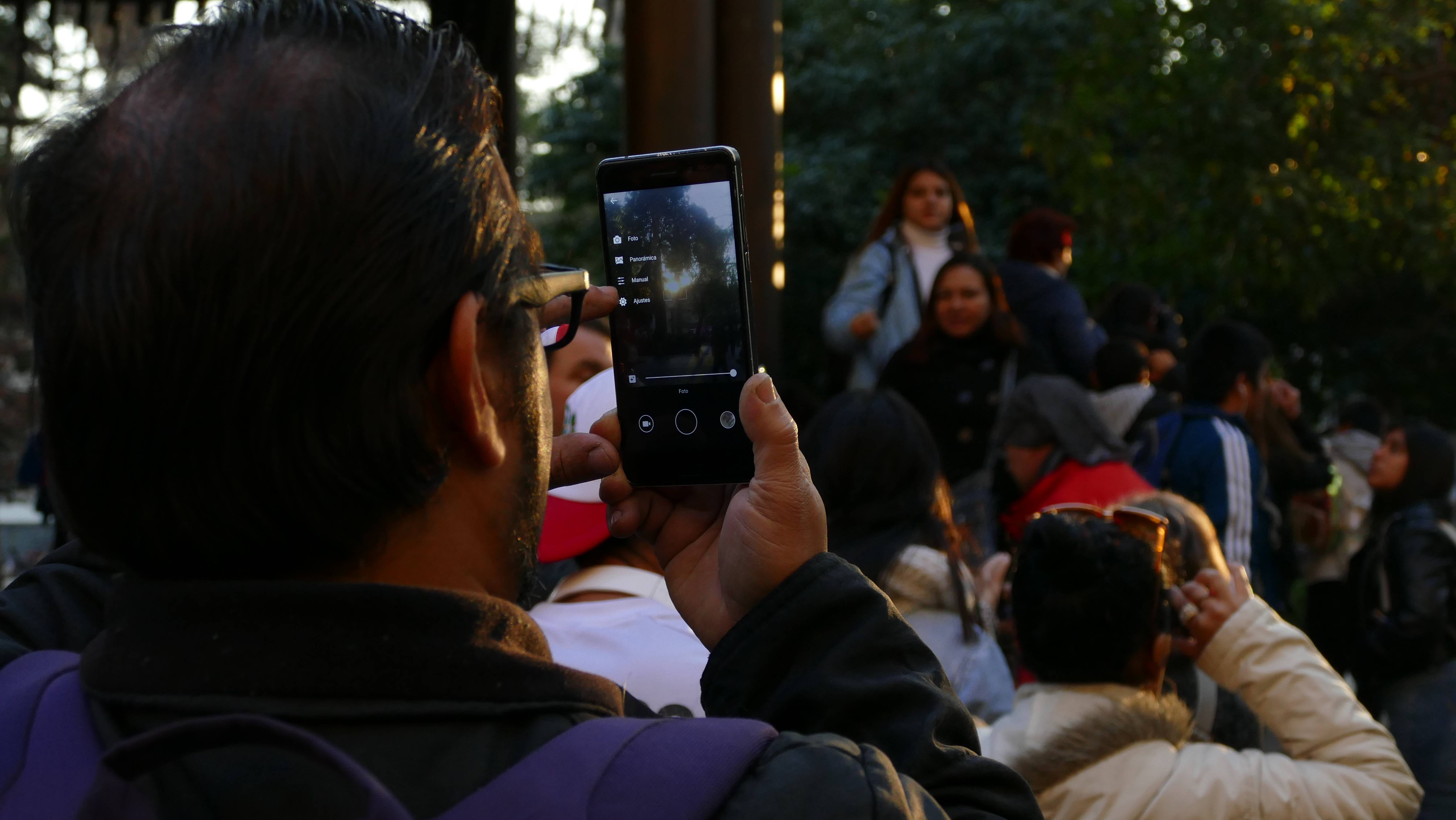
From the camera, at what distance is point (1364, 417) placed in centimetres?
953

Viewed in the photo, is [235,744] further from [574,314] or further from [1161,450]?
[1161,450]

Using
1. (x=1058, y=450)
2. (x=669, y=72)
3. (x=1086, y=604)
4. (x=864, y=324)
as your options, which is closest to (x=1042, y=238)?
(x=864, y=324)

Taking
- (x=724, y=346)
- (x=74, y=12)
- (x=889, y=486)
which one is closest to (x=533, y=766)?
(x=724, y=346)

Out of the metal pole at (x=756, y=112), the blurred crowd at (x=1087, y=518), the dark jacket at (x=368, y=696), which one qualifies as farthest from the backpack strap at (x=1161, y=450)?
the dark jacket at (x=368, y=696)

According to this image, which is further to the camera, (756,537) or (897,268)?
(897,268)

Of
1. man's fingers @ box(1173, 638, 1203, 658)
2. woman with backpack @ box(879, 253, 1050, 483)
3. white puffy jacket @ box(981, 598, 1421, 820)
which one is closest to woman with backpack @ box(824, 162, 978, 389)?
woman with backpack @ box(879, 253, 1050, 483)

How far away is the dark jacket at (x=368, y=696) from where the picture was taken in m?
0.96

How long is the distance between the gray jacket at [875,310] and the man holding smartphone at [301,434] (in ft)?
14.4

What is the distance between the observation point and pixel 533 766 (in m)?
0.95

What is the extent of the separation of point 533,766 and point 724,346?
706mm

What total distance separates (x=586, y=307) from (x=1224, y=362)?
4732 millimetres

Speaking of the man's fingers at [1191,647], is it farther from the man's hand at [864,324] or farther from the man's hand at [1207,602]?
the man's hand at [864,324]

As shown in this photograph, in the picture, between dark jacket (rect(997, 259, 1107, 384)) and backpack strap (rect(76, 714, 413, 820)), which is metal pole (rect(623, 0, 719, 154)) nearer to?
dark jacket (rect(997, 259, 1107, 384))

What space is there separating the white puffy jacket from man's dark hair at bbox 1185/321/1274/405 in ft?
10.5
